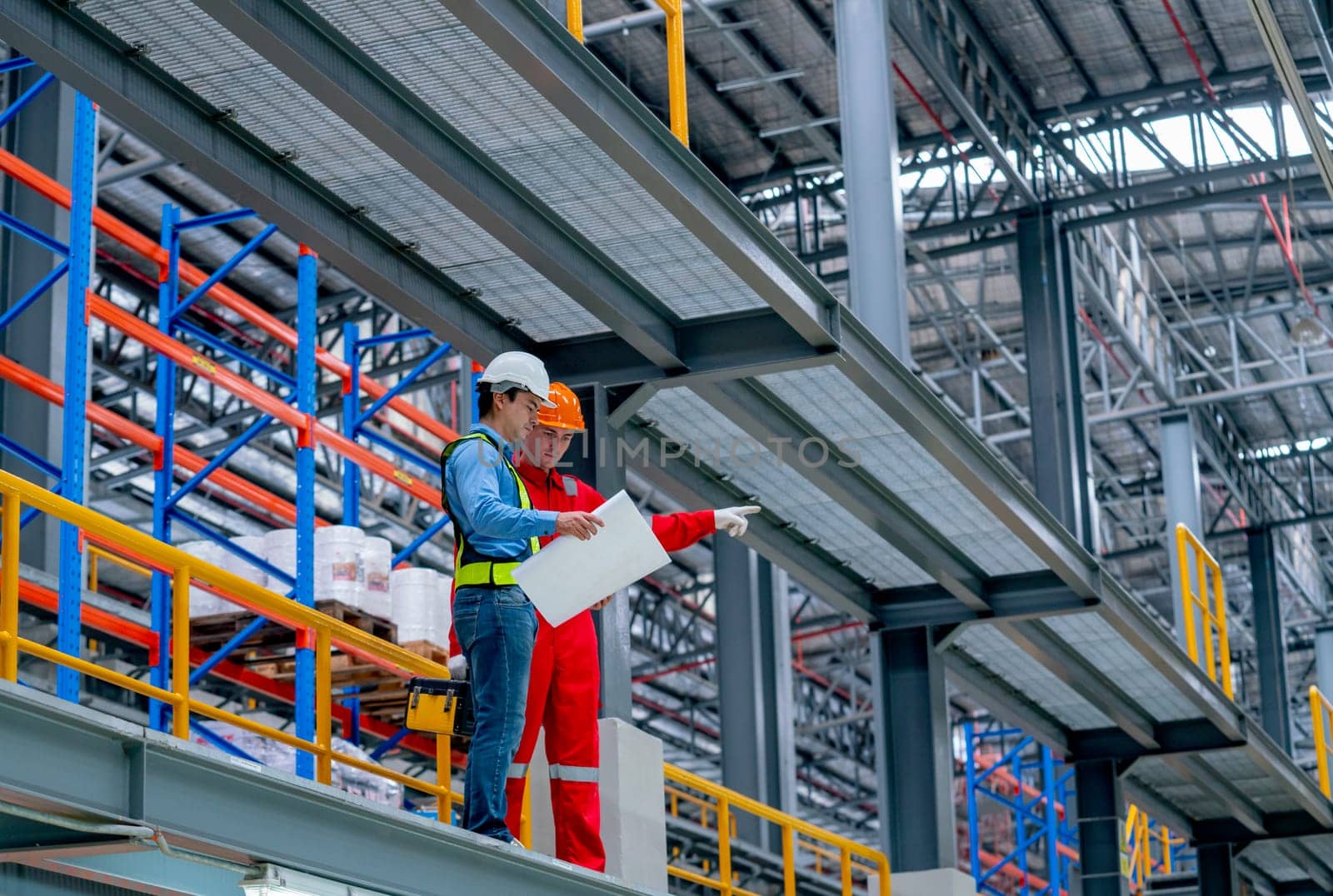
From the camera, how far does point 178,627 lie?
774 cm

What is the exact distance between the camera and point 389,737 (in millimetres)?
16609

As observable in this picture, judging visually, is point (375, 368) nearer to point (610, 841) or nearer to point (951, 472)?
point (951, 472)

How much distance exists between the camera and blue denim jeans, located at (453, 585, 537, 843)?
24.2 feet

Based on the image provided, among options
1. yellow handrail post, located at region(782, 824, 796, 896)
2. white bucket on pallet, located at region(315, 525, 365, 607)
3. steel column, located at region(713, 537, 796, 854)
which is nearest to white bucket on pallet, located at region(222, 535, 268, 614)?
white bucket on pallet, located at region(315, 525, 365, 607)

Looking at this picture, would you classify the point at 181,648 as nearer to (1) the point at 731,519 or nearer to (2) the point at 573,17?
(1) the point at 731,519

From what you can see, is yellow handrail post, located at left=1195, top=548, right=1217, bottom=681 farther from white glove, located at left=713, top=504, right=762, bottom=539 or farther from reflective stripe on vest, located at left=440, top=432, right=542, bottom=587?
reflective stripe on vest, located at left=440, top=432, right=542, bottom=587

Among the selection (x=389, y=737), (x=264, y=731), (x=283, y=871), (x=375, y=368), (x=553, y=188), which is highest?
(x=375, y=368)

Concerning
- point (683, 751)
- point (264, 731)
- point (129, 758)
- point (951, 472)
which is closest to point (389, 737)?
point (951, 472)

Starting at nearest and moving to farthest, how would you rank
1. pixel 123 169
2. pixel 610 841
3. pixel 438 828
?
1. pixel 438 828
2. pixel 610 841
3. pixel 123 169

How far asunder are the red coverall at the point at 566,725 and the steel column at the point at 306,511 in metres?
4.23

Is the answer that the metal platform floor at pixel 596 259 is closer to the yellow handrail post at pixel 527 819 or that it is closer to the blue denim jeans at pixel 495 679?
the blue denim jeans at pixel 495 679

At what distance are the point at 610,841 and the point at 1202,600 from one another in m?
10.5

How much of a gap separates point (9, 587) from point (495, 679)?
1.88 metres

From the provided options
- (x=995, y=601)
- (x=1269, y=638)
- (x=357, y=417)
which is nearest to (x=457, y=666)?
(x=995, y=601)
